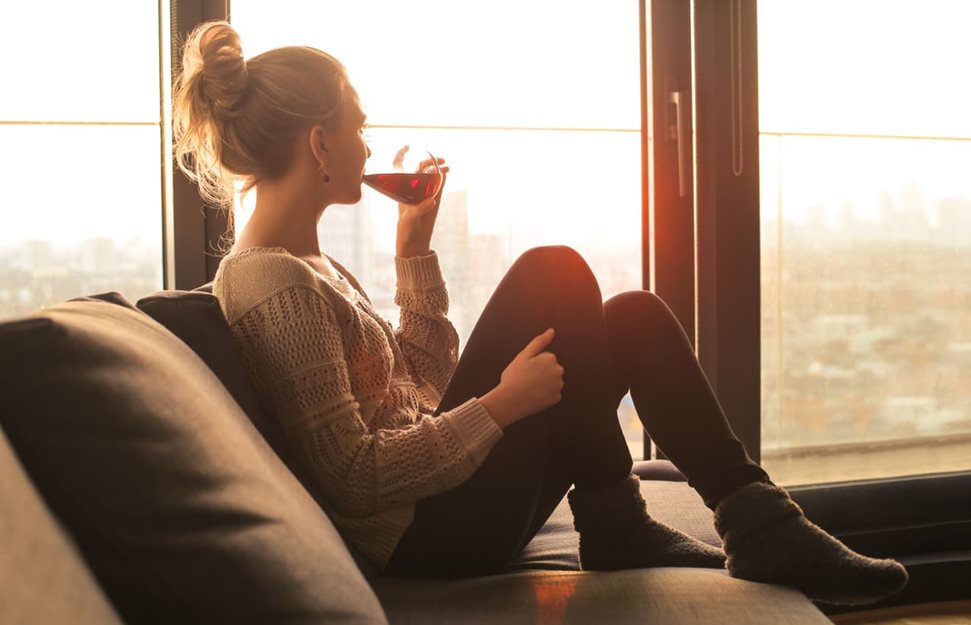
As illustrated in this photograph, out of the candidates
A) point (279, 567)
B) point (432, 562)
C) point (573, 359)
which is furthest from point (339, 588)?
point (573, 359)

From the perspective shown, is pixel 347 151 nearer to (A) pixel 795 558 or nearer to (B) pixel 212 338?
(B) pixel 212 338

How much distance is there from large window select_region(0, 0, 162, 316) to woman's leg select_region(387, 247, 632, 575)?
1062 millimetres

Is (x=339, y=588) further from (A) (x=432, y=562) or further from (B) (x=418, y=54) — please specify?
(B) (x=418, y=54)

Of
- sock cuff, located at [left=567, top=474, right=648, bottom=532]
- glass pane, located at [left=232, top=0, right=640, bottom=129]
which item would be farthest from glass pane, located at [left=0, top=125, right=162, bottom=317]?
sock cuff, located at [left=567, top=474, right=648, bottom=532]

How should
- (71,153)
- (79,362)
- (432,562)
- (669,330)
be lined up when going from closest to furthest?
(79,362)
(432,562)
(669,330)
(71,153)

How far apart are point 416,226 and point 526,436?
1.91 feet

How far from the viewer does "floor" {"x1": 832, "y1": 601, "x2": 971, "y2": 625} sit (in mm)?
2355

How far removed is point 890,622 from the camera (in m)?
2.37

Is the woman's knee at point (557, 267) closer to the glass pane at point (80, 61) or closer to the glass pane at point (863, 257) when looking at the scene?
the glass pane at point (80, 61)

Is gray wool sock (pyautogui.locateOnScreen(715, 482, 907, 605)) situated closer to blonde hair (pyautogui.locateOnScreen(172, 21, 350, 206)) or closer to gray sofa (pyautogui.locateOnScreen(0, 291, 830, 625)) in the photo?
gray sofa (pyautogui.locateOnScreen(0, 291, 830, 625))

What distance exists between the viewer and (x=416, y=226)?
1.79 meters

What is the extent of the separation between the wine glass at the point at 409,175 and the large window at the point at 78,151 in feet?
2.30

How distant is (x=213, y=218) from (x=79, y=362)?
143 centimetres

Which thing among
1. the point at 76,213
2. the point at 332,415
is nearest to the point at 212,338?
the point at 332,415
